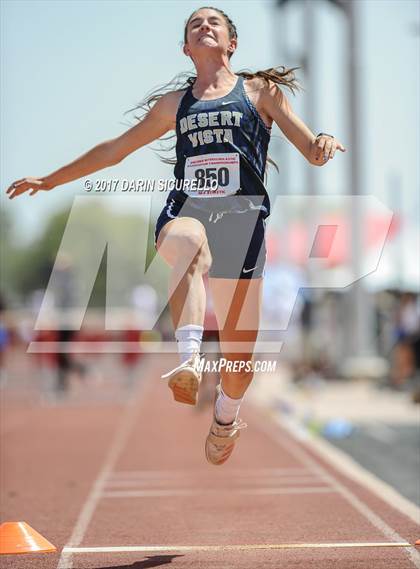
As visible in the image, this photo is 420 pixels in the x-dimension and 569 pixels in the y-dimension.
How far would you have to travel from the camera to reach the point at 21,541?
19.4 feet

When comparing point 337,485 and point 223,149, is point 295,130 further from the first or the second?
point 337,485

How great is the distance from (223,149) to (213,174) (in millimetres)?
131

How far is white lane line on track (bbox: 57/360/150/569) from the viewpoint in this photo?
6.30 metres

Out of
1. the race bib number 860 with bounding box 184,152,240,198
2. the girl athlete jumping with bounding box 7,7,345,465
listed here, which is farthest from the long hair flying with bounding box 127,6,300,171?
the race bib number 860 with bounding box 184,152,240,198

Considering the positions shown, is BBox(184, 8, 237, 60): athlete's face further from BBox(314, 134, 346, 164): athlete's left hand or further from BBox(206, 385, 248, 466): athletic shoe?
BBox(206, 385, 248, 466): athletic shoe

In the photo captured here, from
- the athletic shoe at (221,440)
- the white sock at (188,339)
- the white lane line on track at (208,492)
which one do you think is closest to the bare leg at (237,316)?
the athletic shoe at (221,440)

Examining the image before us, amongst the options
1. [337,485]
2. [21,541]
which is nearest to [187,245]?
[21,541]

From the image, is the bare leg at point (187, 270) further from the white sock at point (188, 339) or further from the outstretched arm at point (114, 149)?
the outstretched arm at point (114, 149)

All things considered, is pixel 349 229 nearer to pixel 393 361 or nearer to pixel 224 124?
pixel 393 361

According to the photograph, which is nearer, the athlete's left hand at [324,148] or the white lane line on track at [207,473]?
the athlete's left hand at [324,148]

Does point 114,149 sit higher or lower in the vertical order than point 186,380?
higher

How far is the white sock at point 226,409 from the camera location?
6.16 m

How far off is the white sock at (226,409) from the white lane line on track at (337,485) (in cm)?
109

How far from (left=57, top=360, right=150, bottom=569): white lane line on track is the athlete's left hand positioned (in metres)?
2.26
